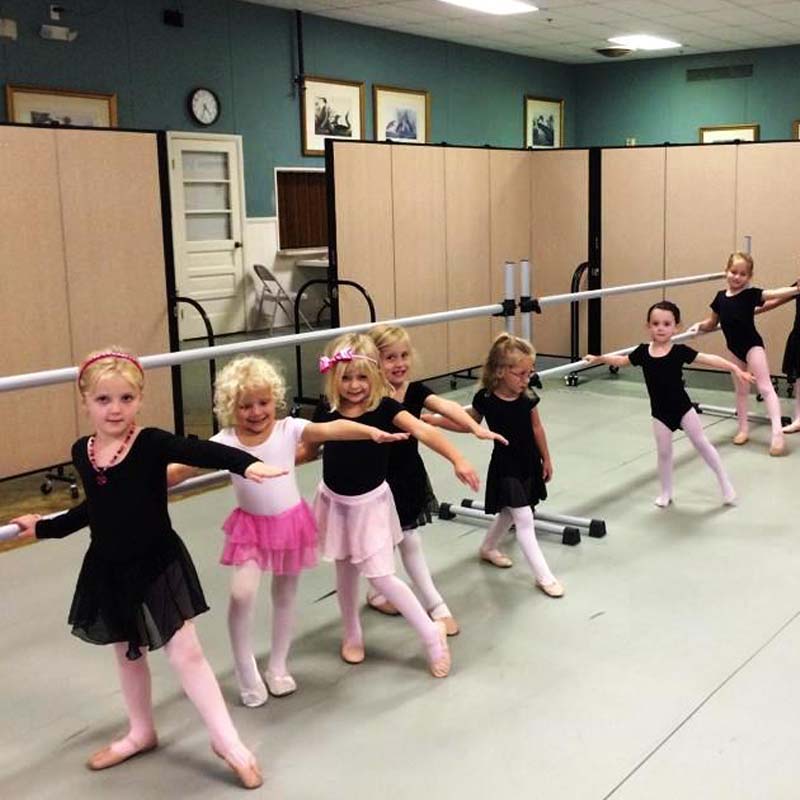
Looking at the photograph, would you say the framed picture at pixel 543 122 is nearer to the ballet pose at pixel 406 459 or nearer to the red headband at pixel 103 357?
the ballet pose at pixel 406 459

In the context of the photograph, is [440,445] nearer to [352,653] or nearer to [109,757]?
[352,653]

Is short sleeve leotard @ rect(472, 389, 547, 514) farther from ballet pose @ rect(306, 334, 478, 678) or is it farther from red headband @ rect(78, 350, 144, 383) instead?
red headband @ rect(78, 350, 144, 383)

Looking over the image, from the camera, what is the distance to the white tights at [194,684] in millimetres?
2412

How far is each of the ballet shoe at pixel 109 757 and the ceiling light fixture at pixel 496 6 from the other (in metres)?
9.12

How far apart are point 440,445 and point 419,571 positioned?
701 mm

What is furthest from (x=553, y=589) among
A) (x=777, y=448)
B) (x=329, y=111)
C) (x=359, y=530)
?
(x=329, y=111)

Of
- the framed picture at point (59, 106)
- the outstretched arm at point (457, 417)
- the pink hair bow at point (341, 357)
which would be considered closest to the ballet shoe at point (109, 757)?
the pink hair bow at point (341, 357)

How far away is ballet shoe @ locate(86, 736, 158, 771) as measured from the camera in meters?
2.55

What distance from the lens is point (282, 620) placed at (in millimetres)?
2885

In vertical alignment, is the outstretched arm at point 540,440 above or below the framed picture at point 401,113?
below

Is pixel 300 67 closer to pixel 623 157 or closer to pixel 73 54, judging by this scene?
pixel 73 54

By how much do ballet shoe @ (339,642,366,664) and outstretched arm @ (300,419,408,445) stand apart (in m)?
0.75

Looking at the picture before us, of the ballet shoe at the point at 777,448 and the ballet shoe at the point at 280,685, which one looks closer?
the ballet shoe at the point at 280,685

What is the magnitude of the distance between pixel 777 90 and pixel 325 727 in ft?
42.9
